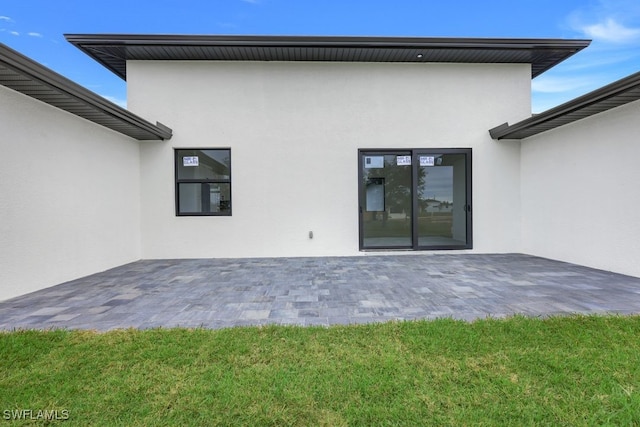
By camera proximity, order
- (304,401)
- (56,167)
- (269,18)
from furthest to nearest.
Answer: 1. (269,18)
2. (56,167)
3. (304,401)

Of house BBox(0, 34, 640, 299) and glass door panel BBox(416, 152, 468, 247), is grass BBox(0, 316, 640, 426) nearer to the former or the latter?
house BBox(0, 34, 640, 299)

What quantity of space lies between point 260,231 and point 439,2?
874cm

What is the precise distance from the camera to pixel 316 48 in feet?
20.5

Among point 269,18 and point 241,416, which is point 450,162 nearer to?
point 269,18

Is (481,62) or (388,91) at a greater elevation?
(481,62)

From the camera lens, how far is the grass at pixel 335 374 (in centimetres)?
165

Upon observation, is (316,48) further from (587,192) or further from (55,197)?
(587,192)

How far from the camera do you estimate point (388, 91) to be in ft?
22.6

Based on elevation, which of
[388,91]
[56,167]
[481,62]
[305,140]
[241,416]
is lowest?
[241,416]

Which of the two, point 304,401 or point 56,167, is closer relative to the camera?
point 304,401

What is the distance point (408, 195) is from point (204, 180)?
494cm

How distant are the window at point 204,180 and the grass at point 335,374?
4.34 meters

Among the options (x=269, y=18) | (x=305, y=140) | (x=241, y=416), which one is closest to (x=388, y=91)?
(x=305, y=140)

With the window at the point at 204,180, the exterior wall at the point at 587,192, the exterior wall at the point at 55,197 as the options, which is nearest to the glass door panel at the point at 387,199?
the exterior wall at the point at 587,192
